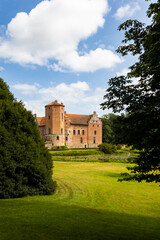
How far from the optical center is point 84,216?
803 centimetres

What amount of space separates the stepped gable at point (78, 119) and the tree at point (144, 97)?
60233 mm

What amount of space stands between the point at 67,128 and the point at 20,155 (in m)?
55.5

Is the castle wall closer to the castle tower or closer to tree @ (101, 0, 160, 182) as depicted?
the castle tower

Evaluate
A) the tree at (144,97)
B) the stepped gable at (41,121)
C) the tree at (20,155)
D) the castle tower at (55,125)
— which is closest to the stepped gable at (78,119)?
the castle tower at (55,125)

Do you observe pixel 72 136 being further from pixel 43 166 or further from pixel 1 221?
pixel 1 221

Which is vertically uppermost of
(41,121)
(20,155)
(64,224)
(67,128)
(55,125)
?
(41,121)

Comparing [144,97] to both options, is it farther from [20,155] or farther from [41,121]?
[41,121]

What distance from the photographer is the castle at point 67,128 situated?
58750 millimetres

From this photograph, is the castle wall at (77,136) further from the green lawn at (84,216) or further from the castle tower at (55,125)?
the green lawn at (84,216)

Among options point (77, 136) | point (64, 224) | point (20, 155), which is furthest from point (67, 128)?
point (64, 224)

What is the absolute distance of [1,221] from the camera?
21.0ft

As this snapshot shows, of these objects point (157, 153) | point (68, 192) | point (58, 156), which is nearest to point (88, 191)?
point (68, 192)

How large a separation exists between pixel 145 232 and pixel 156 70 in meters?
5.46

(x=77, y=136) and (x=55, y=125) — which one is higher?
(x=55, y=125)
